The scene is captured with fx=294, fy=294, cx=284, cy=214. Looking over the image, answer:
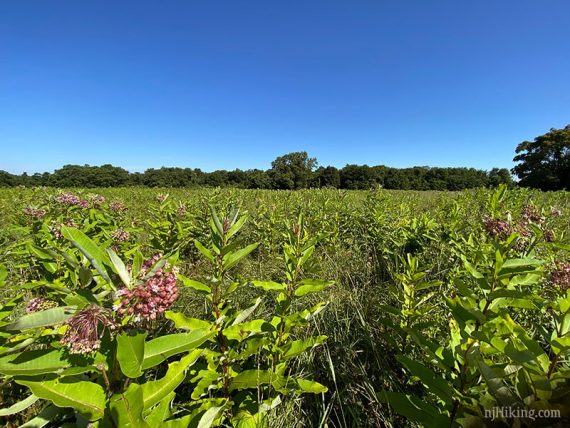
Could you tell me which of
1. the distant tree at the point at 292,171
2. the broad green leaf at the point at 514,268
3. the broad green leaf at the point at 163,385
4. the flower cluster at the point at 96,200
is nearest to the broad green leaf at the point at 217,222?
the broad green leaf at the point at 163,385

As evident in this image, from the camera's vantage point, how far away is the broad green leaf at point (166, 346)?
1148 millimetres

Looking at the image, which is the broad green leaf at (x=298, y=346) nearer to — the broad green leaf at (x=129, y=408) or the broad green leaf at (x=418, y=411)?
the broad green leaf at (x=418, y=411)

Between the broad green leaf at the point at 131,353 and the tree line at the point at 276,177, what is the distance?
52651 mm

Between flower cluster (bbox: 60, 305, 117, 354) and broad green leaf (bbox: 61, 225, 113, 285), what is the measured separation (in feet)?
0.47

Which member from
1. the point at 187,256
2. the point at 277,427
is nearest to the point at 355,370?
the point at 277,427

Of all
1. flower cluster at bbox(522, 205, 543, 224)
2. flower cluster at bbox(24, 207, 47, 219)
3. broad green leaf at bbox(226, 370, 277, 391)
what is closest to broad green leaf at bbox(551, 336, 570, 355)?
broad green leaf at bbox(226, 370, 277, 391)

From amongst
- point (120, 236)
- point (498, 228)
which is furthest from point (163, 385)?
point (498, 228)

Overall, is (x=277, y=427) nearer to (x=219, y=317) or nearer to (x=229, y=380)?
(x=229, y=380)

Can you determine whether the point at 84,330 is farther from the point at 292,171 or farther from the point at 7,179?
the point at 7,179

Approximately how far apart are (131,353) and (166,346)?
0.20 metres

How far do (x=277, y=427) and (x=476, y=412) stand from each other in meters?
1.33

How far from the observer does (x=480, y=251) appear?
2318 mm

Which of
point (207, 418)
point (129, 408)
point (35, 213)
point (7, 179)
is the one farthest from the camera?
point (7, 179)

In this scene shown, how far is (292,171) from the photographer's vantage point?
6525cm
